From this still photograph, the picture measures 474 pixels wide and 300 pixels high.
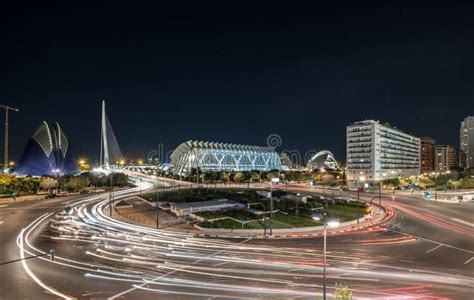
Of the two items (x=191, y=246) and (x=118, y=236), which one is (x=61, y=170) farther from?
(x=191, y=246)

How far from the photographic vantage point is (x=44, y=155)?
344ft

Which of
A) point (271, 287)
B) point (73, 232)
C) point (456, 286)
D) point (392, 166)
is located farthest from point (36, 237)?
point (392, 166)

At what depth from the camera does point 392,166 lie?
143375 mm

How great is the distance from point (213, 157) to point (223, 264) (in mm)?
141591

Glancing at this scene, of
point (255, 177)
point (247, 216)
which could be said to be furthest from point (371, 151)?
point (247, 216)

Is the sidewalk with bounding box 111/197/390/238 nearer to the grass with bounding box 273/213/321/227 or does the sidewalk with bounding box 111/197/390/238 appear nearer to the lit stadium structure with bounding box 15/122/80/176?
the grass with bounding box 273/213/321/227

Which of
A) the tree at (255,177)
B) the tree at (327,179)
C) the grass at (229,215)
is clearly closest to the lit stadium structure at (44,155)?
the tree at (255,177)

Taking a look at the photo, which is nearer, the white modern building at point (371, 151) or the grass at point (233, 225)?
the grass at point (233, 225)

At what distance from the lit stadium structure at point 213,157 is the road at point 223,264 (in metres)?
107

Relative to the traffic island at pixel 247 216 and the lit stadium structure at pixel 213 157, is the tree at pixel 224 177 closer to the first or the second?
the lit stadium structure at pixel 213 157

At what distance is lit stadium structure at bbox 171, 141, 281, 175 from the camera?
153500 millimetres

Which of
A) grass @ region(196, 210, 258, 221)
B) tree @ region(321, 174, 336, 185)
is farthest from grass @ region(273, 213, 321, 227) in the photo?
tree @ region(321, 174, 336, 185)

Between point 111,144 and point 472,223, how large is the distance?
3901 inches

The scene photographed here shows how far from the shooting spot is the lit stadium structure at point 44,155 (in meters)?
105
